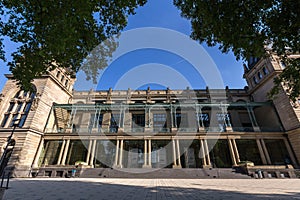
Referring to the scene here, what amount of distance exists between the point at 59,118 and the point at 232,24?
101ft

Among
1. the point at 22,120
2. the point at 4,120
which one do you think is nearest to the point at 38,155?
the point at 22,120

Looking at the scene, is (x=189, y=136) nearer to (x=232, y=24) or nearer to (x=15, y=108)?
(x=232, y=24)

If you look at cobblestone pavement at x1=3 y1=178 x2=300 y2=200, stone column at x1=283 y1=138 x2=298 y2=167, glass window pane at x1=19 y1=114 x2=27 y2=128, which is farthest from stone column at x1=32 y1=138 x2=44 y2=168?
stone column at x1=283 y1=138 x2=298 y2=167

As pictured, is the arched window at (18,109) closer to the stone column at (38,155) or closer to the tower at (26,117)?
the tower at (26,117)

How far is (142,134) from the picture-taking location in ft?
80.2

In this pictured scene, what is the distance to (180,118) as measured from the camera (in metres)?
29.9

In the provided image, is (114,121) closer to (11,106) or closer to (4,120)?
(11,106)

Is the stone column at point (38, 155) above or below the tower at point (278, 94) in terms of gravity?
below

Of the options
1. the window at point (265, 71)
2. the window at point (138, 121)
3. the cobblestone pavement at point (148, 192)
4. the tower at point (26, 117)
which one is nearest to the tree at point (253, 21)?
the cobblestone pavement at point (148, 192)

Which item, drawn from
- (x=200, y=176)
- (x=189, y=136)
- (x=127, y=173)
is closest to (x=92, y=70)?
(x=127, y=173)

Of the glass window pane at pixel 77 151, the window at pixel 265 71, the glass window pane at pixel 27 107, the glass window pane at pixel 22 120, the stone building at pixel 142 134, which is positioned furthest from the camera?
the window at pixel 265 71

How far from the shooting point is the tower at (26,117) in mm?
20594

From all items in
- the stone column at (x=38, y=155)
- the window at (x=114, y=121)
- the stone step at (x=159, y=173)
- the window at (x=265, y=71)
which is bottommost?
the stone step at (x=159, y=173)

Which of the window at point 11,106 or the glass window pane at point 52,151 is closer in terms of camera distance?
the glass window pane at point 52,151
